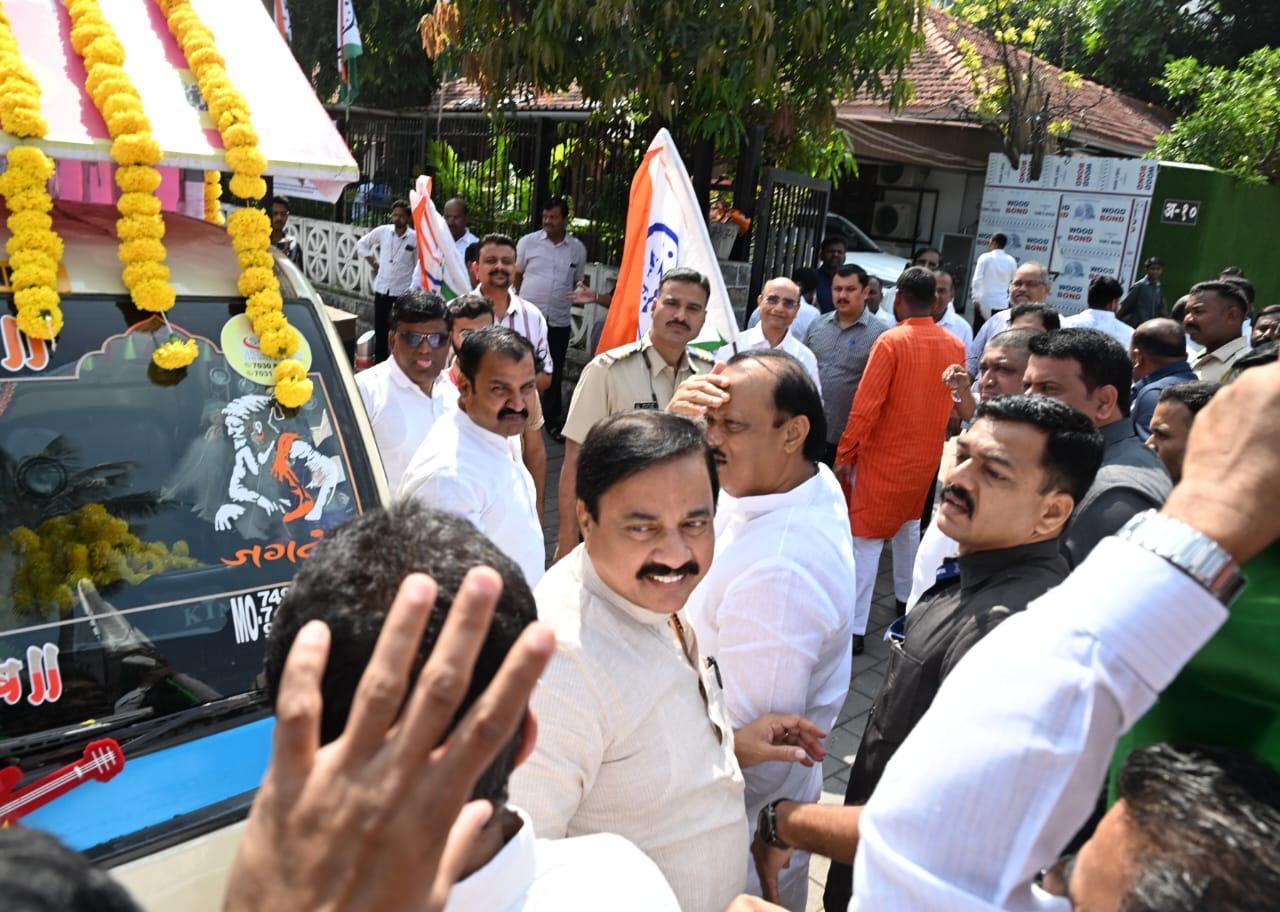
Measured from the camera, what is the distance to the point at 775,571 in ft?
6.82

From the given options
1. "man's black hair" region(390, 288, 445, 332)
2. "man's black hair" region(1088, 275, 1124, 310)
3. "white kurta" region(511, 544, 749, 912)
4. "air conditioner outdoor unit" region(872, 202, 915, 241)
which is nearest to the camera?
"white kurta" region(511, 544, 749, 912)

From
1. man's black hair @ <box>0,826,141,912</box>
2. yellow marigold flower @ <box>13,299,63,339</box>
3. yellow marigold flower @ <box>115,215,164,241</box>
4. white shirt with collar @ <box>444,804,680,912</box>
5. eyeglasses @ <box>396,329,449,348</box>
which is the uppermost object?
yellow marigold flower @ <box>115,215,164,241</box>

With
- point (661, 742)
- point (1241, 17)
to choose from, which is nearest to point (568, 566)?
point (661, 742)

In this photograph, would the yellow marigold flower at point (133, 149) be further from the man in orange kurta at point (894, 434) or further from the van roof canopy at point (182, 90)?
the man in orange kurta at point (894, 434)

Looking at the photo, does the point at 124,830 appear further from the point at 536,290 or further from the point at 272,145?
the point at 536,290

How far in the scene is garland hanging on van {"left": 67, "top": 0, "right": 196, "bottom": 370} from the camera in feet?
7.21

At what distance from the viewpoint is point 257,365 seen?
2.36 metres

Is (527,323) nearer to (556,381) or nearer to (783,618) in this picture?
(556,381)

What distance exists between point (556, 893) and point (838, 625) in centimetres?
118

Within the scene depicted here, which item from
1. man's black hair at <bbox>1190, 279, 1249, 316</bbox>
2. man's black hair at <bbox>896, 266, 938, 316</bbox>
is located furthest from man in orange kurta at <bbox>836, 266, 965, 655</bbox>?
man's black hair at <bbox>1190, 279, 1249, 316</bbox>

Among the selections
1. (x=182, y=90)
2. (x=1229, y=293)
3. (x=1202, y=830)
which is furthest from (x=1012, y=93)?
(x=1202, y=830)

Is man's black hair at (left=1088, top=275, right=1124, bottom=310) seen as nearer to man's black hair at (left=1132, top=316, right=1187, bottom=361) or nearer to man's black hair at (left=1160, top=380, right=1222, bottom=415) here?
man's black hair at (left=1132, top=316, right=1187, bottom=361)

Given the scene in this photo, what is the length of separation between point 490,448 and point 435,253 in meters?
3.13

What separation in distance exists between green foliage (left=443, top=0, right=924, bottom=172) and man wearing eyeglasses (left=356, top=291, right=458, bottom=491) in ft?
12.7
